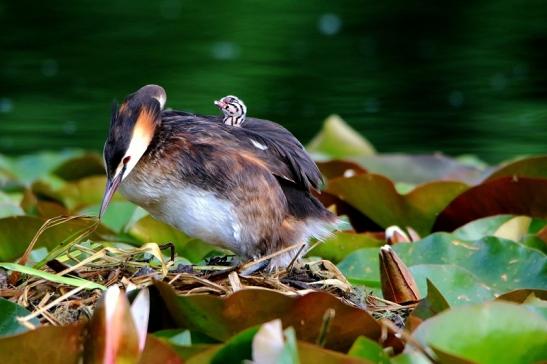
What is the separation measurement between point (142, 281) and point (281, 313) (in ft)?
1.75

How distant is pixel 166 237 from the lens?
485cm

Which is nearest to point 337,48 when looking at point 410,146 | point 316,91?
point 316,91

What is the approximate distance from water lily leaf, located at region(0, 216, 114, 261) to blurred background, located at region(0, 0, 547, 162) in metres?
3.70

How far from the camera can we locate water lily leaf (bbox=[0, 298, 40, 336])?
125 inches

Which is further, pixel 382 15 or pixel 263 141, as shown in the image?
pixel 382 15

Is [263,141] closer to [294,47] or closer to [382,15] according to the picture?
[294,47]

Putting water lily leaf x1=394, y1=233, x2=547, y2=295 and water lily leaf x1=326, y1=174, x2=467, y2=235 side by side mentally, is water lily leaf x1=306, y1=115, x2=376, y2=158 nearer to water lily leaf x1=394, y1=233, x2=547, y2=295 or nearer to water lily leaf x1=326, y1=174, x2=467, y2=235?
water lily leaf x1=326, y1=174, x2=467, y2=235

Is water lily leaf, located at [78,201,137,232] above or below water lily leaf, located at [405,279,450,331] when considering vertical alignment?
below

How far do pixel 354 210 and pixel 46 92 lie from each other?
497 cm

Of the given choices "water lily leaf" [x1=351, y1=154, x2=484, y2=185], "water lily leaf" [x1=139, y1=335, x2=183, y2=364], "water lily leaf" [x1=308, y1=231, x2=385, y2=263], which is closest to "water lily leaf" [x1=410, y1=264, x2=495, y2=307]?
"water lily leaf" [x1=308, y1=231, x2=385, y2=263]

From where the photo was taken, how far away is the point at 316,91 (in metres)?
9.27

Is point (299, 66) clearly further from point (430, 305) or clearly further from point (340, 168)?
point (430, 305)

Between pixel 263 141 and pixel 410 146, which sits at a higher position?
pixel 263 141

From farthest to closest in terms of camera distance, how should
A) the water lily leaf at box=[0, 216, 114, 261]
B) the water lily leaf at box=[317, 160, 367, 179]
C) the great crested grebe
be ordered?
the water lily leaf at box=[317, 160, 367, 179] → the water lily leaf at box=[0, 216, 114, 261] → the great crested grebe
